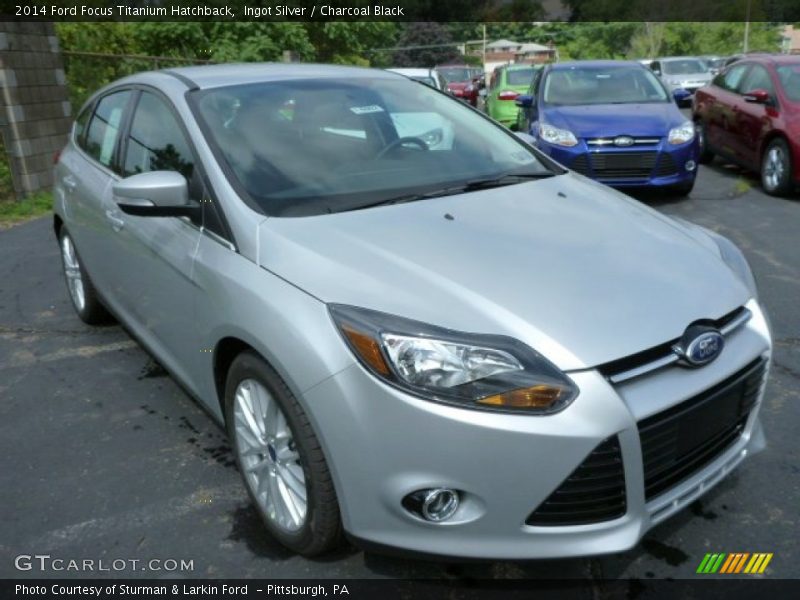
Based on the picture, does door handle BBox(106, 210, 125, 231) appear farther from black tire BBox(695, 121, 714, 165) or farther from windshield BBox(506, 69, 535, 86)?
windshield BBox(506, 69, 535, 86)

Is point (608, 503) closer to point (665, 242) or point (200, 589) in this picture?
point (665, 242)

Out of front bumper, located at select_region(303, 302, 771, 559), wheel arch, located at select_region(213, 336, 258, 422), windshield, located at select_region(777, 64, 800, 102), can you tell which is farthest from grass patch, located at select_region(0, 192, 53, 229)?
windshield, located at select_region(777, 64, 800, 102)

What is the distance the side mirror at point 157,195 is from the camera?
105 inches

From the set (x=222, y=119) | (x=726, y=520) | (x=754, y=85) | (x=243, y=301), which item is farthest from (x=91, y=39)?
(x=726, y=520)

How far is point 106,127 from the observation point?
13.1 ft

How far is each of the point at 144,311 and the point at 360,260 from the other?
60.5 inches

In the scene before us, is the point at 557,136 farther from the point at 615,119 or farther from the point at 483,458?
the point at 483,458

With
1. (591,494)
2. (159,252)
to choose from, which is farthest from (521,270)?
(159,252)

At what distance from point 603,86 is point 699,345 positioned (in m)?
7.09

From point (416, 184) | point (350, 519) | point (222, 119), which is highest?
point (222, 119)

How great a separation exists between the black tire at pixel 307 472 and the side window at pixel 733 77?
8.54 metres

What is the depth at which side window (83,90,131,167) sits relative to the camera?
3820 mm

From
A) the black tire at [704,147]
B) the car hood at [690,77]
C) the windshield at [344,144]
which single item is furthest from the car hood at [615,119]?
the car hood at [690,77]

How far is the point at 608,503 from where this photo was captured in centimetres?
204
